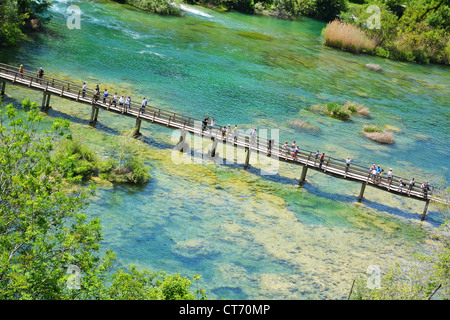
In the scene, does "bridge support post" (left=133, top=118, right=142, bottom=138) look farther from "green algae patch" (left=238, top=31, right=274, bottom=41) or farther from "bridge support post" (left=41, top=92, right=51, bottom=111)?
"green algae patch" (left=238, top=31, right=274, bottom=41)

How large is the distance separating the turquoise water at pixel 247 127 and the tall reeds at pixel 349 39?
2.41 metres

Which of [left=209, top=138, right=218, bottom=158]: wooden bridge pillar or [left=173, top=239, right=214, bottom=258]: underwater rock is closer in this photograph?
[left=173, top=239, right=214, bottom=258]: underwater rock

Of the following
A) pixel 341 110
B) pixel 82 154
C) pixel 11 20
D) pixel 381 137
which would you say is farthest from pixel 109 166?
pixel 341 110

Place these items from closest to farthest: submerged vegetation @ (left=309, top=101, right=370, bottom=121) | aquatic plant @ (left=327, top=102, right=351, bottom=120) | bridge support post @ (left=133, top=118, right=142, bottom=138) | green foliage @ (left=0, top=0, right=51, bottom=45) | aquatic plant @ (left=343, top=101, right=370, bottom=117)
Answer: bridge support post @ (left=133, top=118, right=142, bottom=138) → green foliage @ (left=0, top=0, right=51, bottom=45) → aquatic plant @ (left=327, top=102, right=351, bottom=120) → submerged vegetation @ (left=309, top=101, right=370, bottom=121) → aquatic plant @ (left=343, top=101, right=370, bottom=117)

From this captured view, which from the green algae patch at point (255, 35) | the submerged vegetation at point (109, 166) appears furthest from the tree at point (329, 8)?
the submerged vegetation at point (109, 166)

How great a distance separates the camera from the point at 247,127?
161 ft

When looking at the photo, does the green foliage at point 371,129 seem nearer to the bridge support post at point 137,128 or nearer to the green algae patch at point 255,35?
the bridge support post at point 137,128

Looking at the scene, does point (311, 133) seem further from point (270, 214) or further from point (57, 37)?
point (57, 37)

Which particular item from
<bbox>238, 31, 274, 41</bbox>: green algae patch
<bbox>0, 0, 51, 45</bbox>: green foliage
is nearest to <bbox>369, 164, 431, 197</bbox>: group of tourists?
<bbox>0, 0, 51, 45</bbox>: green foliage

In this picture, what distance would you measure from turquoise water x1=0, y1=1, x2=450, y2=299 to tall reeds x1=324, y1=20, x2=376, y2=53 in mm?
2409

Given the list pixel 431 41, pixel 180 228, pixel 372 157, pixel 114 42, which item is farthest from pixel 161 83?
pixel 431 41

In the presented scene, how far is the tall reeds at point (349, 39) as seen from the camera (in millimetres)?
87062

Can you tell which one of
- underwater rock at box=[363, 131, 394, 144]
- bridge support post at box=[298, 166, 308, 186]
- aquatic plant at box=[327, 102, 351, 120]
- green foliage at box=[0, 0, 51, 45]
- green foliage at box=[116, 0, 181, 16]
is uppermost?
green foliage at box=[116, 0, 181, 16]

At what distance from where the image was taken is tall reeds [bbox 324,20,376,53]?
3428 inches
